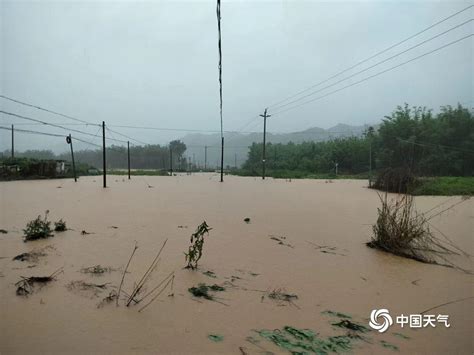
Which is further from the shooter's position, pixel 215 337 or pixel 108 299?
pixel 108 299

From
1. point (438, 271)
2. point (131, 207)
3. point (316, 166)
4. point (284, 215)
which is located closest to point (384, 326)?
point (438, 271)

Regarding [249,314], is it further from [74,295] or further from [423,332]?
[74,295]

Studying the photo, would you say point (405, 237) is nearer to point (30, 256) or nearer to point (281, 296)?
point (281, 296)

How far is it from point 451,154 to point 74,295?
81.0 feet

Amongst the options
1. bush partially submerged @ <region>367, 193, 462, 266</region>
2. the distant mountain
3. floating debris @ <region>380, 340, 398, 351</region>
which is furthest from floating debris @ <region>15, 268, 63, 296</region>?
the distant mountain

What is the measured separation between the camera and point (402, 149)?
20.8m

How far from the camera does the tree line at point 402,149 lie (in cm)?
2192

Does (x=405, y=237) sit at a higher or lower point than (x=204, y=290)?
higher

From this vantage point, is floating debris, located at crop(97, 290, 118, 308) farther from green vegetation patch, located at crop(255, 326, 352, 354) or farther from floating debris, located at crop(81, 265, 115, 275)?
green vegetation patch, located at crop(255, 326, 352, 354)

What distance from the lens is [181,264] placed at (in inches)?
130

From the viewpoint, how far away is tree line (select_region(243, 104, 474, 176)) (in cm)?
2192

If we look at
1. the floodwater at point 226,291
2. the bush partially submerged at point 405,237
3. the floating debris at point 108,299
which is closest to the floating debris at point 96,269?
the floodwater at point 226,291

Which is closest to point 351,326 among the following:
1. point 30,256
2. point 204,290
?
point 204,290

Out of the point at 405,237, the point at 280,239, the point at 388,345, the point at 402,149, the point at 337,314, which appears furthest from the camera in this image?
the point at 402,149
